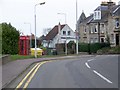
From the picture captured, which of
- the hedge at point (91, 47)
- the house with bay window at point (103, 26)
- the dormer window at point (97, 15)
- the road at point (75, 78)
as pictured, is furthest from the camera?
the dormer window at point (97, 15)

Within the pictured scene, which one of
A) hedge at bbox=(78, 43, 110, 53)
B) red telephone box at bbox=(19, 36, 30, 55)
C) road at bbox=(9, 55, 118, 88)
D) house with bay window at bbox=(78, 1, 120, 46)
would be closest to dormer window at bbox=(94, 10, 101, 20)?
house with bay window at bbox=(78, 1, 120, 46)

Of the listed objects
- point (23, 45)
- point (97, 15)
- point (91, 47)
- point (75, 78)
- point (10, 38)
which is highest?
point (97, 15)

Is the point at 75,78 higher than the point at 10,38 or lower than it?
lower

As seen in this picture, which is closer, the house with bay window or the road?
the road

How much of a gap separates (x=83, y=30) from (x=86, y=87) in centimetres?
7349

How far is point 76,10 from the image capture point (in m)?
61.8

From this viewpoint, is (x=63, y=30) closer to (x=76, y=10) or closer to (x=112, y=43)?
(x=112, y=43)

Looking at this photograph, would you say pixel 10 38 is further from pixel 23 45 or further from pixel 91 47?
pixel 91 47

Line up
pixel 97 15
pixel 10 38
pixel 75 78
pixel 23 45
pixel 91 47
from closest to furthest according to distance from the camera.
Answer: pixel 75 78, pixel 10 38, pixel 23 45, pixel 91 47, pixel 97 15

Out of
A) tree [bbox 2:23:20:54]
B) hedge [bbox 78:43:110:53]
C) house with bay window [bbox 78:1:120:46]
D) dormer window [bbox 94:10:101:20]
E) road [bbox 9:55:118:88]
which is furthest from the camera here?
dormer window [bbox 94:10:101:20]

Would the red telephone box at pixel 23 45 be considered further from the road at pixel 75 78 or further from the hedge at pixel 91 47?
the road at pixel 75 78

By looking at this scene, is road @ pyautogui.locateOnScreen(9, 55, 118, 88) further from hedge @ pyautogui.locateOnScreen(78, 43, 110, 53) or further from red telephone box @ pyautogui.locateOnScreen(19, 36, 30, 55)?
hedge @ pyautogui.locateOnScreen(78, 43, 110, 53)

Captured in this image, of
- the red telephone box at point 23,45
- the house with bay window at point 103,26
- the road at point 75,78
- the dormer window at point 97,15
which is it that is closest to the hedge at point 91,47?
the house with bay window at point 103,26

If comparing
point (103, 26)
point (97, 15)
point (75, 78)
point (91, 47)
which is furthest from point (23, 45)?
point (75, 78)
